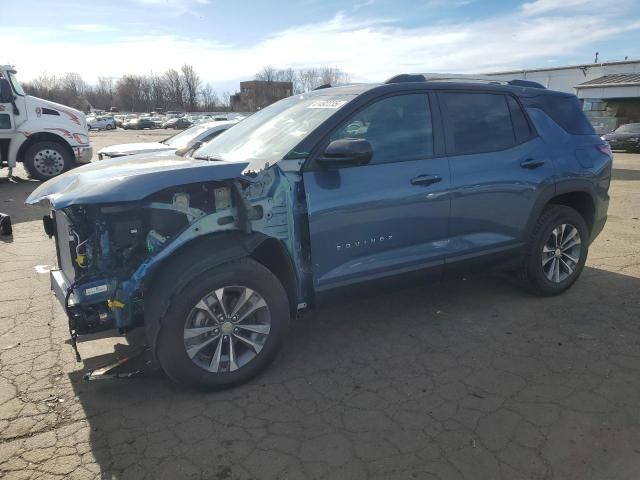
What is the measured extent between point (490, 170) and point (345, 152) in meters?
1.46

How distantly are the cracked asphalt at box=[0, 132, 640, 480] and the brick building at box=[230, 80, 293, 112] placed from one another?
9443 centimetres

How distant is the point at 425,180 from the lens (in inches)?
141

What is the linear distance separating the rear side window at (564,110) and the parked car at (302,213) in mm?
30

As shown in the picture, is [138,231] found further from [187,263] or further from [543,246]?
[543,246]

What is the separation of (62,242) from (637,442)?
3.58 m

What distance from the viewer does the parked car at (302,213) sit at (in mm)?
2875

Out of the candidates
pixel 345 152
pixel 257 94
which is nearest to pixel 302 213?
pixel 345 152

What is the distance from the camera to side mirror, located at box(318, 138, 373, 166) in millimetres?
3111

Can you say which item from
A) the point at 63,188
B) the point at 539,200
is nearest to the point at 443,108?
the point at 539,200

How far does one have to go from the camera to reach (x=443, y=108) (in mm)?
3791

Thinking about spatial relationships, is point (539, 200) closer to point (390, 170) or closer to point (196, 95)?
point (390, 170)

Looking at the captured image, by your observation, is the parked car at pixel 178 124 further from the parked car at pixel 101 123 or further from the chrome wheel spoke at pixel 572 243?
the chrome wheel spoke at pixel 572 243

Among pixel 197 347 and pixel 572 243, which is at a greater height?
pixel 572 243

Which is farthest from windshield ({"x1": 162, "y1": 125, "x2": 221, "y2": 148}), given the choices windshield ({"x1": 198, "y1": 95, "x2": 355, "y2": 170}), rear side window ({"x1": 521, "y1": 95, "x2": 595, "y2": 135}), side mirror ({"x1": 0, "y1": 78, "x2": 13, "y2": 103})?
rear side window ({"x1": 521, "y1": 95, "x2": 595, "y2": 135})
